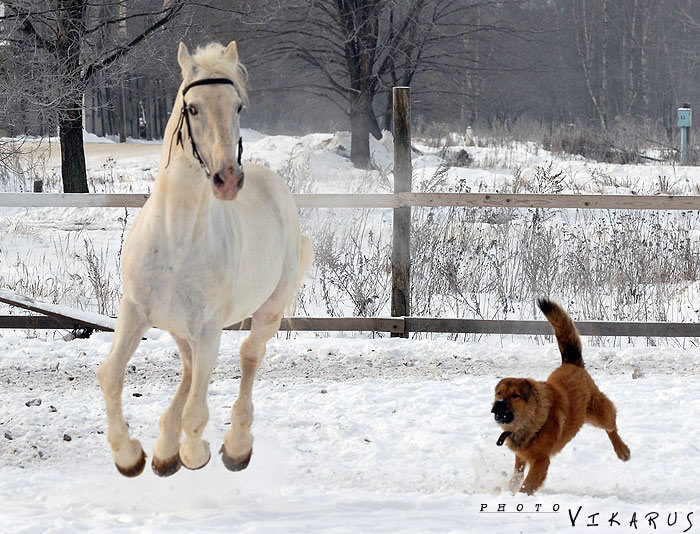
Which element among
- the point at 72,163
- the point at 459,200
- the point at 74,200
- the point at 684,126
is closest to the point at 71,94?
the point at 72,163

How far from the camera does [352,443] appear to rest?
199 inches

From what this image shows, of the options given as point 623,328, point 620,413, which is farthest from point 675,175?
point 620,413

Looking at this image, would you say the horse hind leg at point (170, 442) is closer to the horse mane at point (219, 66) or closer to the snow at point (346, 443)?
the snow at point (346, 443)

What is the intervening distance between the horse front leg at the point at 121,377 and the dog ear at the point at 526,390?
1792 millimetres

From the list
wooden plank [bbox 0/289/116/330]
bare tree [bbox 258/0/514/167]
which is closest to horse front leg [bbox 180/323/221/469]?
wooden plank [bbox 0/289/116/330]

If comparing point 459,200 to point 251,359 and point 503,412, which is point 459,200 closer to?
point 251,359

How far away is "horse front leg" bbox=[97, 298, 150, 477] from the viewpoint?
3.52m

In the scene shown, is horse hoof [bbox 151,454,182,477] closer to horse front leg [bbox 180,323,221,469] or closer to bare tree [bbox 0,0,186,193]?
horse front leg [bbox 180,323,221,469]

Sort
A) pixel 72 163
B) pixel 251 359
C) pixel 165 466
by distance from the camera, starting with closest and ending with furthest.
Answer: pixel 165 466 → pixel 251 359 → pixel 72 163

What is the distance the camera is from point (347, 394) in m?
6.11

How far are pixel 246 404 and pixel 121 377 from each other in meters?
0.88

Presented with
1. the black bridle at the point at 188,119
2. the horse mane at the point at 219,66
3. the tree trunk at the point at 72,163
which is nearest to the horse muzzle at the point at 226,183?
the black bridle at the point at 188,119

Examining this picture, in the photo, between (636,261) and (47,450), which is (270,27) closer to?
(636,261)

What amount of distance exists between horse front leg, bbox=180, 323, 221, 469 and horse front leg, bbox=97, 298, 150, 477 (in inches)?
8.3
